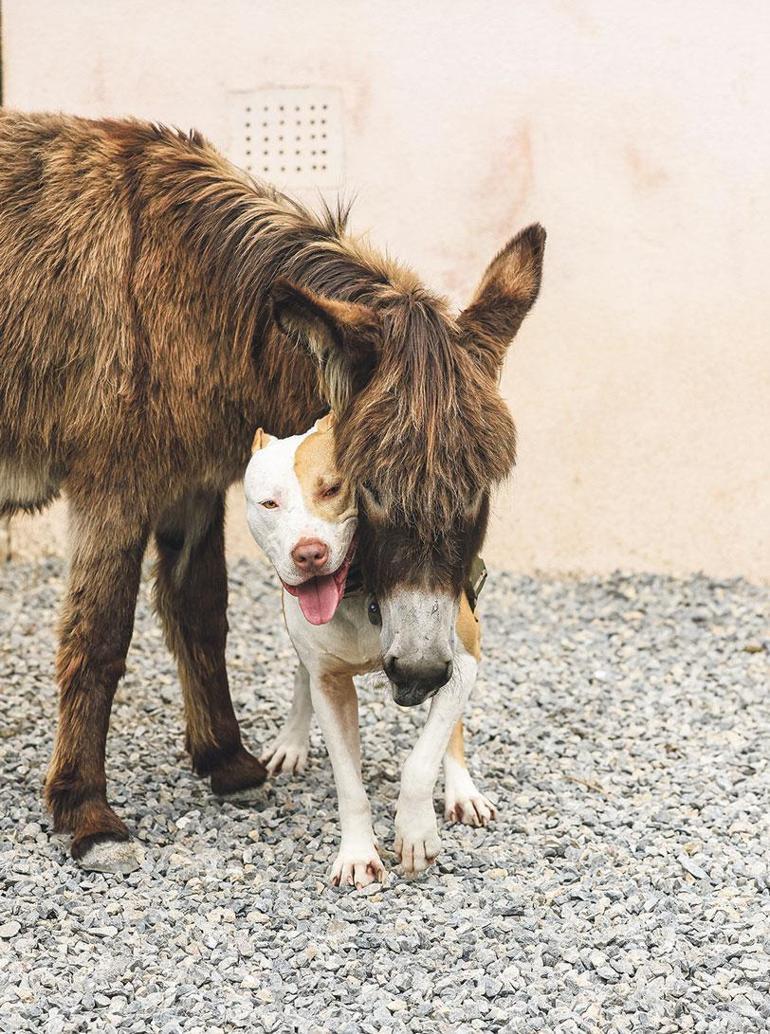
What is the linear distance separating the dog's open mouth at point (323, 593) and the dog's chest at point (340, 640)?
0.22 meters

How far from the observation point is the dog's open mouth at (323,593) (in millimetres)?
3361

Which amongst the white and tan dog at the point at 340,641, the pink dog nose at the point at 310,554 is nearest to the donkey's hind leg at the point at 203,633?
the white and tan dog at the point at 340,641

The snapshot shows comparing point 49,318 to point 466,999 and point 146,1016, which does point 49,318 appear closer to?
point 146,1016

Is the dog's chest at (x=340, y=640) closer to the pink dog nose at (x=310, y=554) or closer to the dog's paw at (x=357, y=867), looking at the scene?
the pink dog nose at (x=310, y=554)

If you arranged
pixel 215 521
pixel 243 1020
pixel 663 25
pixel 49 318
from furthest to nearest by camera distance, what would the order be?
pixel 663 25
pixel 215 521
pixel 49 318
pixel 243 1020

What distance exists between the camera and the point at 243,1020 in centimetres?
314

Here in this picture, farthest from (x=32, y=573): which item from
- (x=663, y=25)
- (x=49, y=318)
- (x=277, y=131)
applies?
(x=663, y=25)

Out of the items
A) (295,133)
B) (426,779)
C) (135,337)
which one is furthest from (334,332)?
(295,133)

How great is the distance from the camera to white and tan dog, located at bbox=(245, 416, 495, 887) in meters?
3.31

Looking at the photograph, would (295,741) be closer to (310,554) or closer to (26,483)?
(26,483)

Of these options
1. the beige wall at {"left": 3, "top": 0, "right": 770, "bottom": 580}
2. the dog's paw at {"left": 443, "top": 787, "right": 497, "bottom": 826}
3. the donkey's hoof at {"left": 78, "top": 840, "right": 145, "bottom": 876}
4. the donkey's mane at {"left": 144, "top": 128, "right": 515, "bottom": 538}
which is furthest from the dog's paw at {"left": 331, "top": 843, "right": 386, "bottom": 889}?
the beige wall at {"left": 3, "top": 0, "right": 770, "bottom": 580}

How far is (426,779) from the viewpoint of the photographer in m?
3.59

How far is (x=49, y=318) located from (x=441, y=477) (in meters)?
1.44

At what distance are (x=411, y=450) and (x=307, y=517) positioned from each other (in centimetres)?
32
